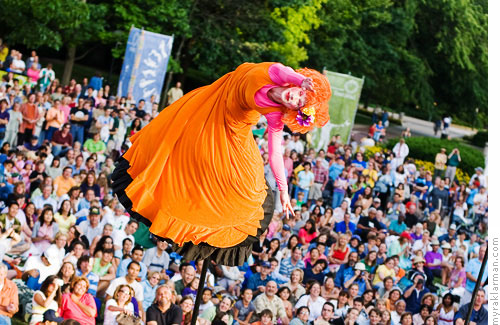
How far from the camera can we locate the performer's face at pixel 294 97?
3920 millimetres

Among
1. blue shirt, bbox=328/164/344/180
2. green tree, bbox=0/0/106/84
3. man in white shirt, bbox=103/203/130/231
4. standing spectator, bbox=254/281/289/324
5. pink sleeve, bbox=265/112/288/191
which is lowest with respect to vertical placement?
standing spectator, bbox=254/281/289/324

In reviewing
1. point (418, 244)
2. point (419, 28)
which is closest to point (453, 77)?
point (419, 28)

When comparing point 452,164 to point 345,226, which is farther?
point 452,164

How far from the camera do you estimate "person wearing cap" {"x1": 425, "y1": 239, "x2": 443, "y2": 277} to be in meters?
10.3

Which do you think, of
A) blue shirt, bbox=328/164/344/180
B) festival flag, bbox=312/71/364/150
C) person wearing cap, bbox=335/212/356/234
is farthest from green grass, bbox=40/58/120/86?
person wearing cap, bbox=335/212/356/234

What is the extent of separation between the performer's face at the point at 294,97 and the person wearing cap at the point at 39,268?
427cm

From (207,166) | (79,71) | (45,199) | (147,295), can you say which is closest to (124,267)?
(147,295)

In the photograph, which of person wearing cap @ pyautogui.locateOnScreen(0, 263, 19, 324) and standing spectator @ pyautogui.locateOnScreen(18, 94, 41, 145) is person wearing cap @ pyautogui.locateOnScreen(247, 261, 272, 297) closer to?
person wearing cap @ pyautogui.locateOnScreen(0, 263, 19, 324)

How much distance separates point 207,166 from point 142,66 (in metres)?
10.4

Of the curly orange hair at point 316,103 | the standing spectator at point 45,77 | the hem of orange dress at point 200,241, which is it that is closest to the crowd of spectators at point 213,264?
the standing spectator at point 45,77

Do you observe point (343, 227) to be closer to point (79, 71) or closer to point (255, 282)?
point (255, 282)

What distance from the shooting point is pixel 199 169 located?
4266mm

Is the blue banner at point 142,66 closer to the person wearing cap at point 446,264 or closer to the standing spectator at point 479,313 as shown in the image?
the person wearing cap at point 446,264

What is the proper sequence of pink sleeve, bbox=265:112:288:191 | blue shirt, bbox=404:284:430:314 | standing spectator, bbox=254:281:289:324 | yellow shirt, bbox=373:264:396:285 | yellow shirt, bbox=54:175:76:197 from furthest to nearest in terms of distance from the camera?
yellow shirt, bbox=54:175:76:197, yellow shirt, bbox=373:264:396:285, blue shirt, bbox=404:284:430:314, standing spectator, bbox=254:281:289:324, pink sleeve, bbox=265:112:288:191
